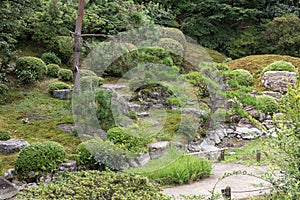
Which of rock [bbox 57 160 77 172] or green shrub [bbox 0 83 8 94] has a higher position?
green shrub [bbox 0 83 8 94]

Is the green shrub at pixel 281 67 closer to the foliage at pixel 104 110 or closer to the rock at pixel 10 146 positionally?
the foliage at pixel 104 110

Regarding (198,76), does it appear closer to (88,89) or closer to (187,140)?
(187,140)

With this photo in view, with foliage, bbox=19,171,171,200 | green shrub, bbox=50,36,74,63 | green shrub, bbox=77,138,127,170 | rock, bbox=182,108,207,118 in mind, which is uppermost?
green shrub, bbox=50,36,74,63

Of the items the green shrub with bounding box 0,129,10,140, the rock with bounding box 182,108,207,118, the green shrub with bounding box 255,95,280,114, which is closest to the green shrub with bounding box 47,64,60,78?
the rock with bounding box 182,108,207,118

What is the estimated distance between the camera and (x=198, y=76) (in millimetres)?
9359

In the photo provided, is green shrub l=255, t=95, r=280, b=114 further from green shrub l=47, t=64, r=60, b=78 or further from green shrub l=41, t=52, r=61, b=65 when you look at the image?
green shrub l=41, t=52, r=61, b=65

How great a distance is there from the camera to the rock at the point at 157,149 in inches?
300

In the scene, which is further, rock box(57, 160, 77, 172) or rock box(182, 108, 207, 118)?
rock box(182, 108, 207, 118)

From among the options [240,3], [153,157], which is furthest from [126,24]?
[240,3]

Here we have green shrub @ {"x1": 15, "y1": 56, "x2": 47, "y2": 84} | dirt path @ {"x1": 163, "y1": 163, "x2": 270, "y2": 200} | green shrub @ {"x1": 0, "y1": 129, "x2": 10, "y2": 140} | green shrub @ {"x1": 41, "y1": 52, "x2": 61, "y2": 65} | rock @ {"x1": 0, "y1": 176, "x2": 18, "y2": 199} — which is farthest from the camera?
green shrub @ {"x1": 41, "y1": 52, "x2": 61, "y2": 65}

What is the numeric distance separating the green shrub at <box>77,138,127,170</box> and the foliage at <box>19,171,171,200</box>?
287 centimetres

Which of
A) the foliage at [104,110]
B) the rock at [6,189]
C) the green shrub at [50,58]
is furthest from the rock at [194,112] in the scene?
the green shrub at [50,58]

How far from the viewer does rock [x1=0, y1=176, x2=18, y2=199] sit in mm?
5617

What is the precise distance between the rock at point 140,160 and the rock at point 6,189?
6.91ft
